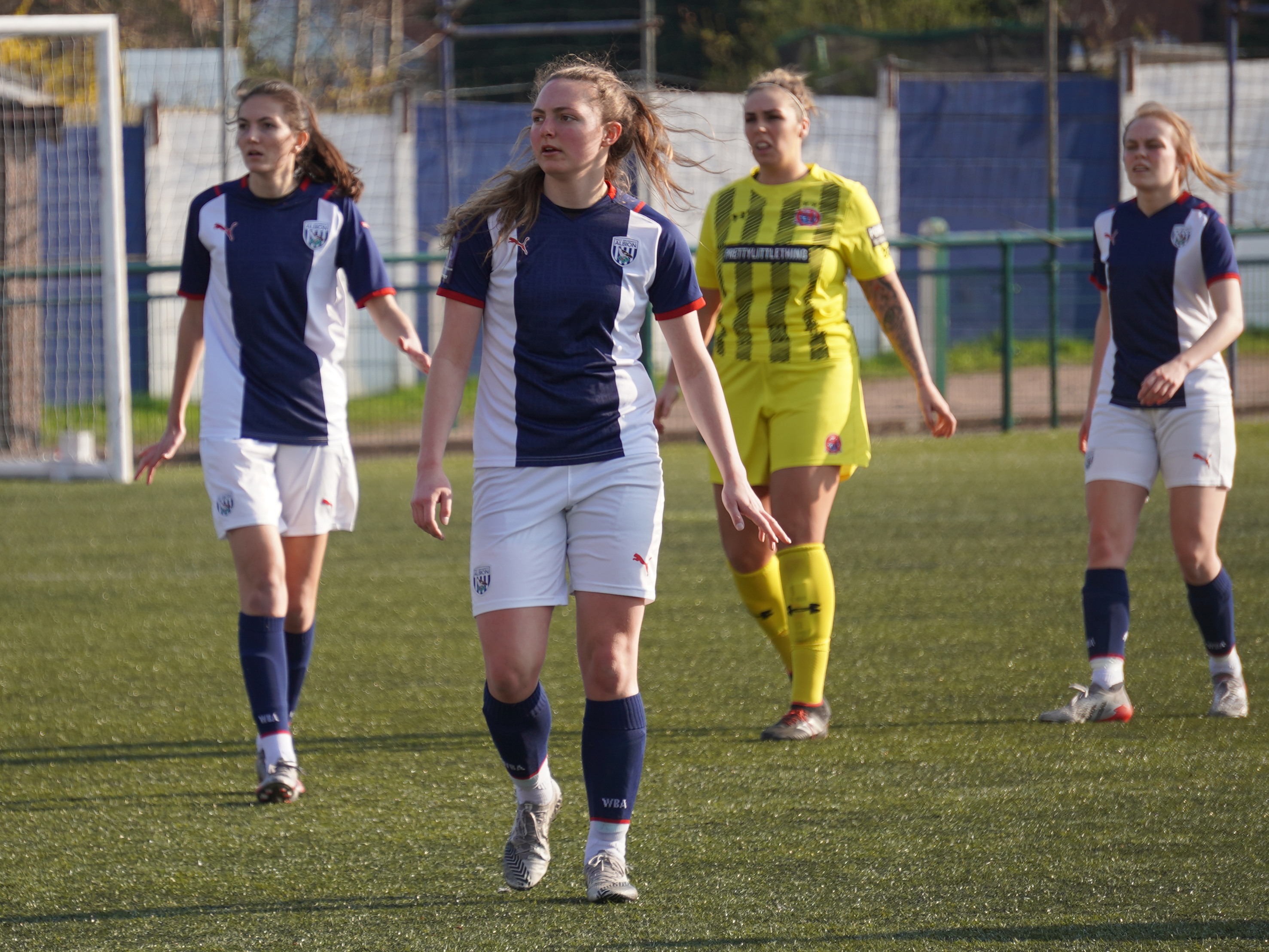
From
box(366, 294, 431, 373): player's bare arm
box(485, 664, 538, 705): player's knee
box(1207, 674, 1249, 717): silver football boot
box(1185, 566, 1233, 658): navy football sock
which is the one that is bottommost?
box(1207, 674, 1249, 717): silver football boot

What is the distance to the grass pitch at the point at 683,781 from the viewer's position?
3289 millimetres

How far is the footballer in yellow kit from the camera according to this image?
16.4 ft

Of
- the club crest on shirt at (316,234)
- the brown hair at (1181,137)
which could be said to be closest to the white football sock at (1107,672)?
the brown hair at (1181,137)

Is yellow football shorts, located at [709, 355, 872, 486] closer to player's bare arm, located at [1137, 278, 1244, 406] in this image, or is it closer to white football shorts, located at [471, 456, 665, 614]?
player's bare arm, located at [1137, 278, 1244, 406]

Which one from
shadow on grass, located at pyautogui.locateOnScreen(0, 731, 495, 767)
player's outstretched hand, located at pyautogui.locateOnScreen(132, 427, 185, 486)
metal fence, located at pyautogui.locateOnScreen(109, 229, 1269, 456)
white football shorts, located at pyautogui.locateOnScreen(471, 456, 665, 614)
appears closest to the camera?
white football shorts, located at pyautogui.locateOnScreen(471, 456, 665, 614)

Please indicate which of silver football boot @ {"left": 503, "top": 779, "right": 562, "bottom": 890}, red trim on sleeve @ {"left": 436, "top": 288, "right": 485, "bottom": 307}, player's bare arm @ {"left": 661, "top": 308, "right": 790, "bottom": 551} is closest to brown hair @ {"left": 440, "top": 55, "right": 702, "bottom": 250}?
red trim on sleeve @ {"left": 436, "top": 288, "right": 485, "bottom": 307}

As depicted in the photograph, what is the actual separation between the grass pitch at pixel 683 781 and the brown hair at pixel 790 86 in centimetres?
199

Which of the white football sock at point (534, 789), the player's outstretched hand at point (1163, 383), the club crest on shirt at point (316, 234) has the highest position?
the club crest on shirt at point (316, 234)

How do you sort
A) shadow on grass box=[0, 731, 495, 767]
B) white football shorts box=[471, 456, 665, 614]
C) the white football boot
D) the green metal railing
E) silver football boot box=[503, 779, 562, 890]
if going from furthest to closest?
the green metal railing → shadow on grass box=[0, 731, 495, 767] → the white football boot → silver football boot box=[503, 779, 562, 890] → white football shorts box=[471, 456, 665, 614]

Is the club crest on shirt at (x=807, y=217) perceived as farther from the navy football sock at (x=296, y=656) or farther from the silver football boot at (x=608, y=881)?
the silver football boot at (x=608, y=881)

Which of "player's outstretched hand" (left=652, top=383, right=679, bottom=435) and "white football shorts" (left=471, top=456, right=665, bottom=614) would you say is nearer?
"white football shorts" (left=471, top=456, right=665, bottom=614)

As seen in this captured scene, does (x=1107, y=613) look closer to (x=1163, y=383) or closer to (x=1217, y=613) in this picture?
(x=1217, y=613)

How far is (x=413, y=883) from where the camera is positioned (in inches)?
140

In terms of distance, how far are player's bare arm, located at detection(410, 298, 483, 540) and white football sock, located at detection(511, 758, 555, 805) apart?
0.60m
